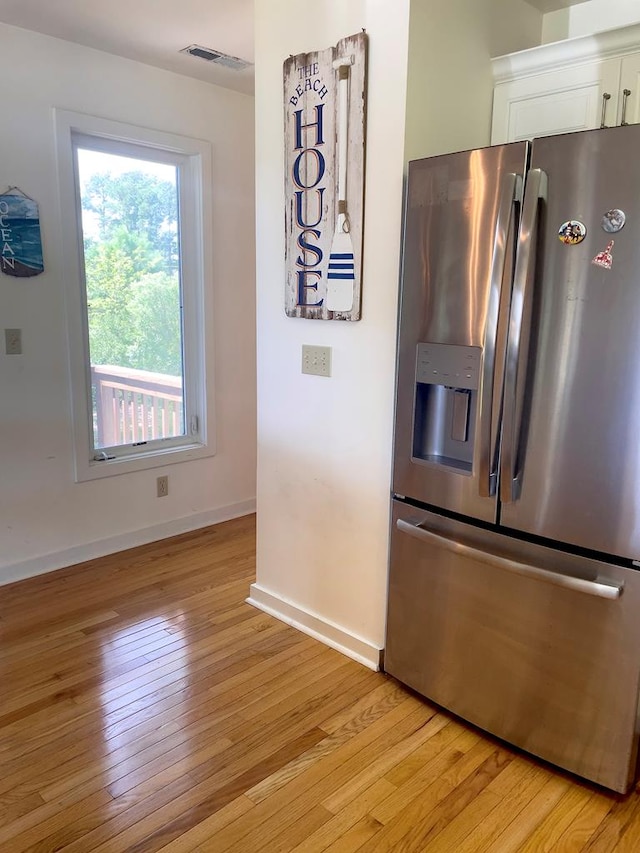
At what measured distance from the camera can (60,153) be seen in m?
2.93

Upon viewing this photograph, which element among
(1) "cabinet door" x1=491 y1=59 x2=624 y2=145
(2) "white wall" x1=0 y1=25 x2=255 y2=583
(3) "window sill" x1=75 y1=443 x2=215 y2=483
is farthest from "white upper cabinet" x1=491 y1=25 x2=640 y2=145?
(3) "window sill" x1=75 y1=443 x2=215 y2=483

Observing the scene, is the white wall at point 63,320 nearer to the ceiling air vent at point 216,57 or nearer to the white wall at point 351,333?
the ceiling air vent at point 216,57

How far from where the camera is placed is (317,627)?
2582mm

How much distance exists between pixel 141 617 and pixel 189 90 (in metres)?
2.67

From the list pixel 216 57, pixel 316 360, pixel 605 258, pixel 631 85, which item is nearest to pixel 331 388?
pixel 316 360

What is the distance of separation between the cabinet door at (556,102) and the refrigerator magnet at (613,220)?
0.72 metres

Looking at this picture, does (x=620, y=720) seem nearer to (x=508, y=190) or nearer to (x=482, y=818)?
(x=482, y=818)

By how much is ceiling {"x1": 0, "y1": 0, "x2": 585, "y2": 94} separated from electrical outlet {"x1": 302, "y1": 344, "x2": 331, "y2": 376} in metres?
1.38


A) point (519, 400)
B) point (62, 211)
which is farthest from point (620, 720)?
point (62, 211)

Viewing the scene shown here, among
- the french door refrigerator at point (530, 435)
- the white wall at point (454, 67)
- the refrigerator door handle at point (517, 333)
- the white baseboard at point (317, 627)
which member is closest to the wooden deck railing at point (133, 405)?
the white baseboard at point (317, 627)

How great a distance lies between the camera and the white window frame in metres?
3.01

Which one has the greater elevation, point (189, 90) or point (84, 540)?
point (189, 90)

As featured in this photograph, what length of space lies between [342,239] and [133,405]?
176 cm

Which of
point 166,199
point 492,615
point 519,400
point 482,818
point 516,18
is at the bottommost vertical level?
point 482,818
